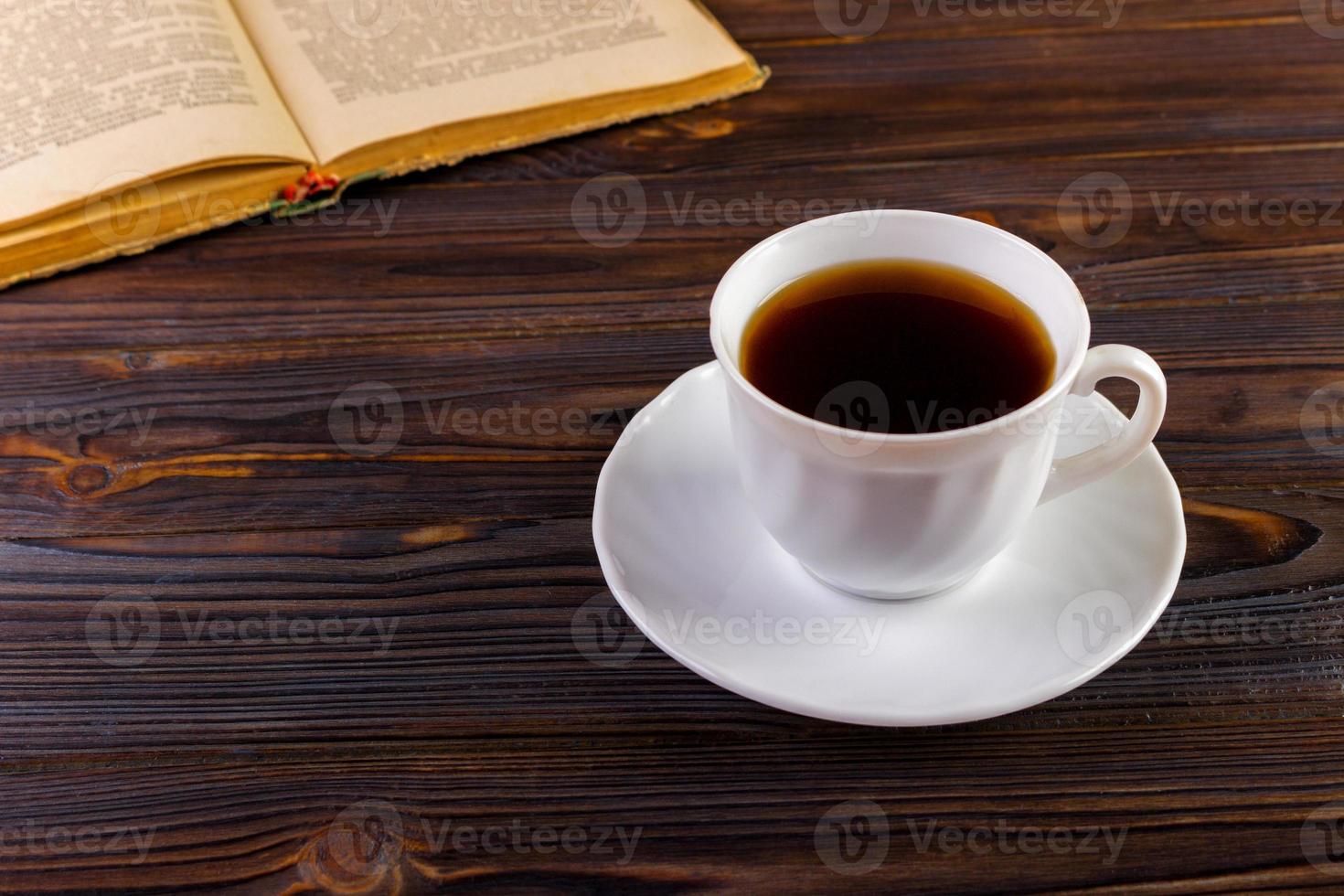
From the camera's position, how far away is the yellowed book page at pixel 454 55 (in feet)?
3.73

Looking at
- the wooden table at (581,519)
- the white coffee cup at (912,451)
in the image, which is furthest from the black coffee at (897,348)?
the wooden table at (581,519)

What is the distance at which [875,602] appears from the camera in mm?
686

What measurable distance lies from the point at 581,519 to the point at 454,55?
63 cm

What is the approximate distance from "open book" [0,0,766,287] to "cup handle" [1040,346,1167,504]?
0.69m

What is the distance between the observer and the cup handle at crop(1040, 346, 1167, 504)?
0.62m

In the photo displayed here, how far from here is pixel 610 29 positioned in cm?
124

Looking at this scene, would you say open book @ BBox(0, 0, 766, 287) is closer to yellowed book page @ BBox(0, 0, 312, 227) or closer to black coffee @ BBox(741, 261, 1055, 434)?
yellowed book page @ BBox(0, 0, 312, 227)

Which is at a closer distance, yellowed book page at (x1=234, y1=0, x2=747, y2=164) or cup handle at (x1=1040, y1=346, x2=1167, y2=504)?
cup handle at (x1=1040, y1=346, x2=1167, y2=504)

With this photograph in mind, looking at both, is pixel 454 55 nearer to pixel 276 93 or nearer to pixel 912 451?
pixel 276 93

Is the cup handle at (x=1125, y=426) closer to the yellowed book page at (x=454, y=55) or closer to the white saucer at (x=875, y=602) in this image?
the white saucer at (x=875, y=602)

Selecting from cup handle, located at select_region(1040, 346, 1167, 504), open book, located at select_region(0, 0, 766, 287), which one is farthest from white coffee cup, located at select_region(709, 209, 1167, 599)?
open book, located at select_region(0, 0, 766, 287)

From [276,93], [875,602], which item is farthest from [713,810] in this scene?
[276,93]

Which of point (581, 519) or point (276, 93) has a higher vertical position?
point (276, 93)

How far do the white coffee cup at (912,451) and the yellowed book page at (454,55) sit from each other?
554 mm
